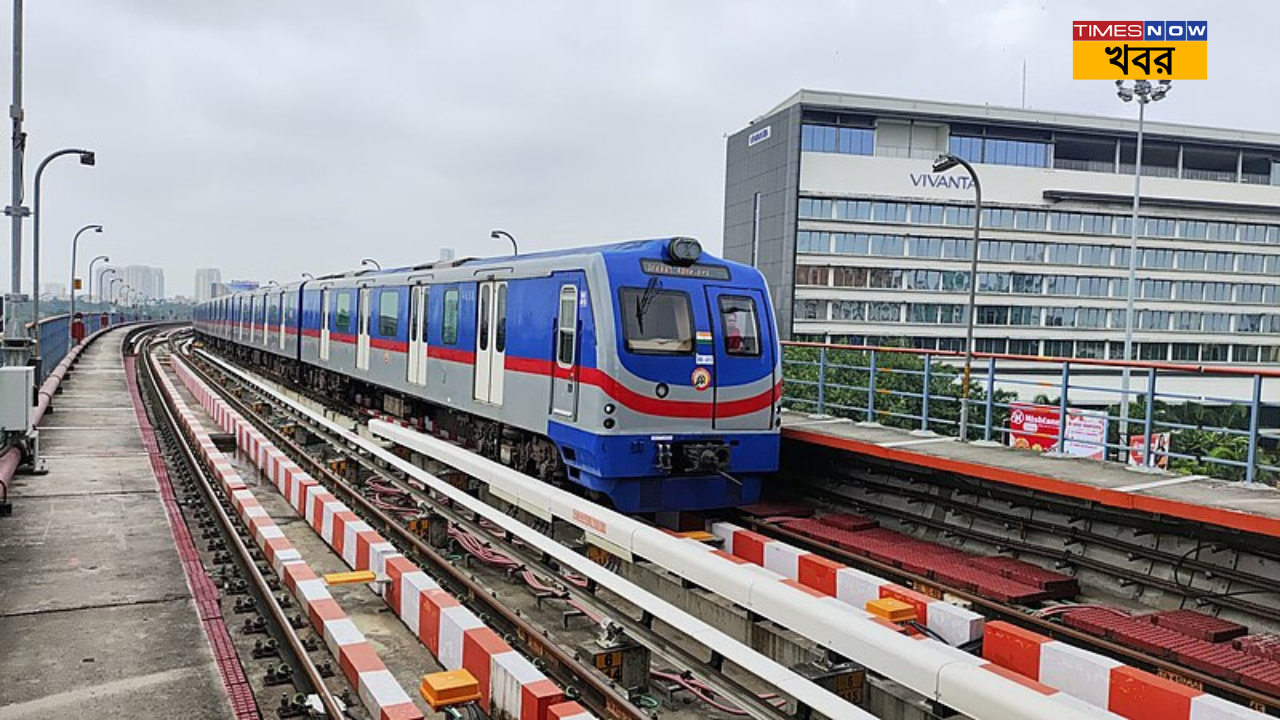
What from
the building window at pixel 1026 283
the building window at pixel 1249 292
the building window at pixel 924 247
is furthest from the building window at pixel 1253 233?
the building window at pixel 924 247

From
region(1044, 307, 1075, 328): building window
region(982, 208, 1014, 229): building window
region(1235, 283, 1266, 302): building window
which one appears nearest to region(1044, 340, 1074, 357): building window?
region(1044, 307, 1075, 328): building window

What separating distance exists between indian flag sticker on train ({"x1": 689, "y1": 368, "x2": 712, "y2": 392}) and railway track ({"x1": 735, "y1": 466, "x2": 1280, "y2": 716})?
149cm

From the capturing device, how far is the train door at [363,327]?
709 inches

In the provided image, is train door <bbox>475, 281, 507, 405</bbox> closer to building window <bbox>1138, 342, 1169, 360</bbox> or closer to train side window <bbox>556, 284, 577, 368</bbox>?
train side window <bbox>556, 284, 577, 368</bbox>

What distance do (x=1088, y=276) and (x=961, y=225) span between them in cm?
1013

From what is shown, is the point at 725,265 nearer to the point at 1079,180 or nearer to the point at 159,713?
the point at 159,713

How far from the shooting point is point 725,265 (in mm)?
10547

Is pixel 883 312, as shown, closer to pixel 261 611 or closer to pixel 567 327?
pixel 567 327

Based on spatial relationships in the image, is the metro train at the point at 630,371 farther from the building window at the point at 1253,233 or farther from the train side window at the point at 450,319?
the building window at the point at 1253,233

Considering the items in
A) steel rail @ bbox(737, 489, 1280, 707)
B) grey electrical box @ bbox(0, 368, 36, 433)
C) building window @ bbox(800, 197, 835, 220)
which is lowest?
steel rail @ bbox(737, 489, 1280, 707)

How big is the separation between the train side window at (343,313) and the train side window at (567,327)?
1004 centimetres

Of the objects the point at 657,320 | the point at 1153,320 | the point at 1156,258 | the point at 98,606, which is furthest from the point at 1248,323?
the point at 98,606

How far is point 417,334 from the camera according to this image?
49.4 feet

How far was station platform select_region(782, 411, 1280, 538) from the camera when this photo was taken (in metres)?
6.97
